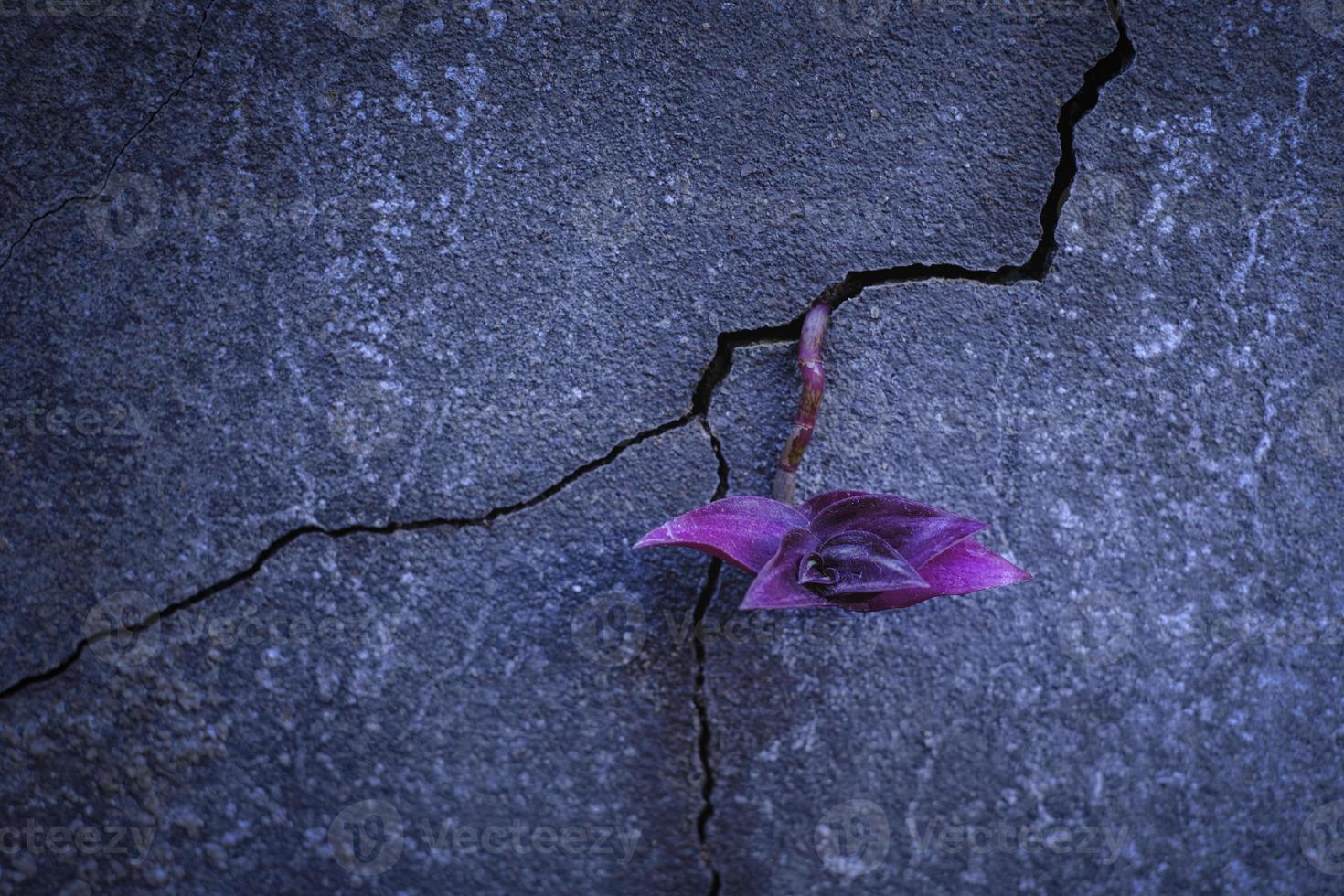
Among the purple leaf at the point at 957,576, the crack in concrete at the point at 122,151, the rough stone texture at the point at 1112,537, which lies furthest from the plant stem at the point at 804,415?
the crack in concrete at the point at 122,151

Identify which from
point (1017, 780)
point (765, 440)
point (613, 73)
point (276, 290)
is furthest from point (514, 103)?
point (1017, 780)

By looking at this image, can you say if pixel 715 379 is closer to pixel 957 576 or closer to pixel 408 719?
pixel 957 576

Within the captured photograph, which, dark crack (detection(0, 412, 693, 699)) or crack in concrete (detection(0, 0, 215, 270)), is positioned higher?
crack in concrete (detection(0, 0, 215, 270))

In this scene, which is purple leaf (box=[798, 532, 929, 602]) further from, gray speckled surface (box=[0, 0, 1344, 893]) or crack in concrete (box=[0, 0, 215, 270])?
crack in concrete (box=[0, 0, 215, 270])

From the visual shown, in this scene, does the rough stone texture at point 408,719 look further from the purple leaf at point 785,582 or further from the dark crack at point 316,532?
the purple leaf at point 785,582

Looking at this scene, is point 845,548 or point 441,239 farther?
point 441,239

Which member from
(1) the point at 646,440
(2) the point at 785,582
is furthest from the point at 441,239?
(2) the point at 785,582

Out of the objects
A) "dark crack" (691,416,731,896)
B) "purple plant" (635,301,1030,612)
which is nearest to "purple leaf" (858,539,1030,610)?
"purple plant" (635,301,1030,612)
